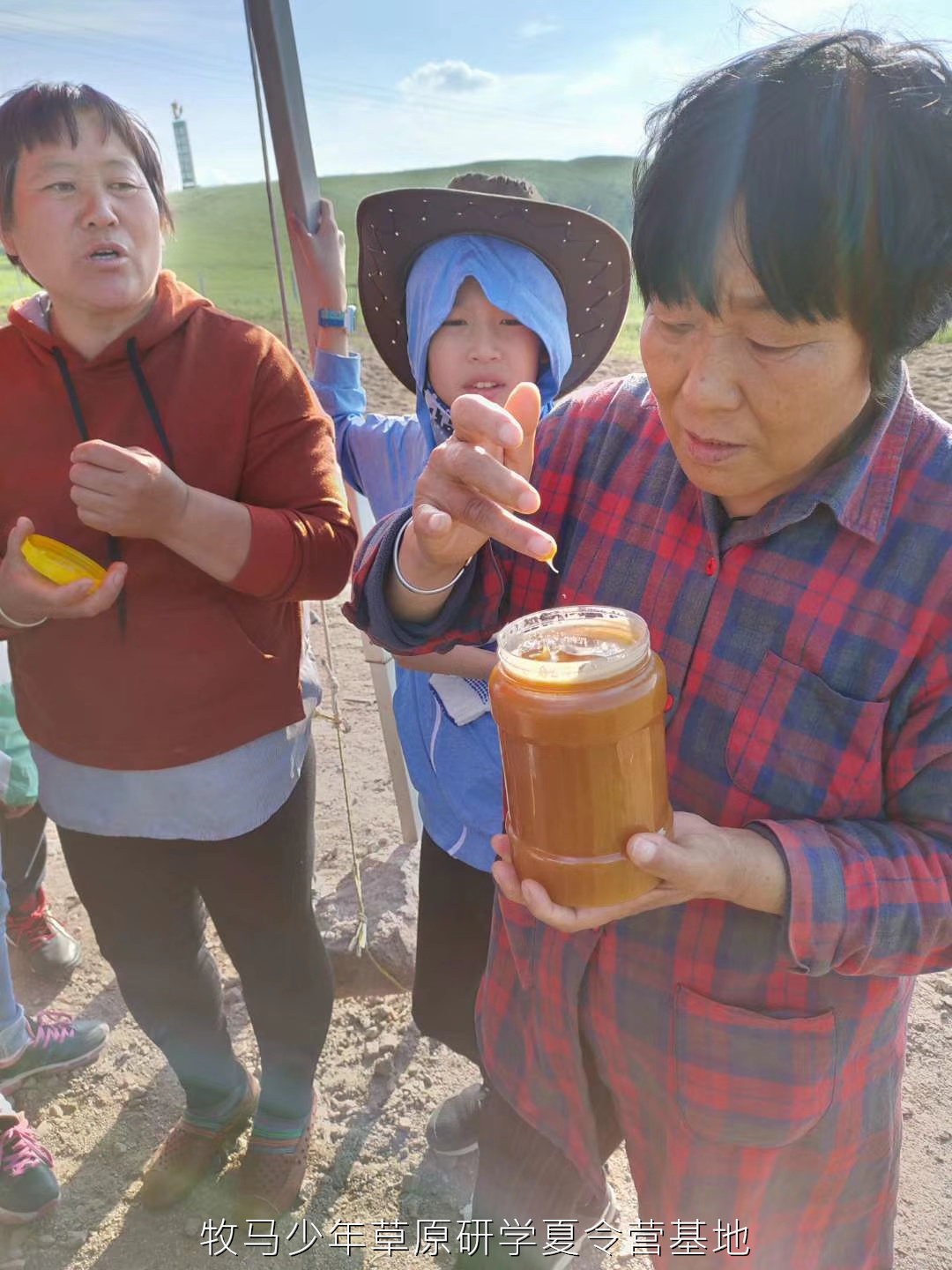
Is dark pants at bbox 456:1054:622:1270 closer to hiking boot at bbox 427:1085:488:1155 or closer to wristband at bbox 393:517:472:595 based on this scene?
hiking boot at bbox 427:1085:488:1155

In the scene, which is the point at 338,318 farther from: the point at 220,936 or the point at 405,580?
the point at 220,936

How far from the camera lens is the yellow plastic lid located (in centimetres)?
155

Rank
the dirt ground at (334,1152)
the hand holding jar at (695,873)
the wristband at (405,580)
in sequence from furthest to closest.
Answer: the dirt ground at (334,1152)
the wristband at (405,580)
the hand holding jar at (695,873)

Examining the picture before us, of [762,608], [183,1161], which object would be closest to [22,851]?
[183,1161]

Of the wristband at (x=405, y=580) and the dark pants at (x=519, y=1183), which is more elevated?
the wristband at (x=405, y=580)

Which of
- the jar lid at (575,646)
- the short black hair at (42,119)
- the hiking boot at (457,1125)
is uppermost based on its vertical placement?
the short black hair at (42,119)

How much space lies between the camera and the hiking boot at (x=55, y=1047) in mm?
2461

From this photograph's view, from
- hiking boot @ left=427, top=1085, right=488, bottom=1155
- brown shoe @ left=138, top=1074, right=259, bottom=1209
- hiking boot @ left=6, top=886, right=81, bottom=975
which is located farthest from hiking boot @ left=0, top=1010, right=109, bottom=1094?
hiking boot @ left=427, top=1085, right=488, bottom=1155

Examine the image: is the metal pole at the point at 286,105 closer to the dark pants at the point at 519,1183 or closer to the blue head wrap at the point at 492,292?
the blue head wrap at the point at 492,292

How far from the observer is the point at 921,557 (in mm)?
1004

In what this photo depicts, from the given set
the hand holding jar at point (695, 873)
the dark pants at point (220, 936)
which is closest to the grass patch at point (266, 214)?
the hand holding jar at point (695, 873)

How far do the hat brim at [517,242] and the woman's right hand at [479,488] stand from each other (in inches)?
31.1

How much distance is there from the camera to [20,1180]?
6.94 ft

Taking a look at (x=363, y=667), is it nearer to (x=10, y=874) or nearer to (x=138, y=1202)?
(x=10, y=874)
